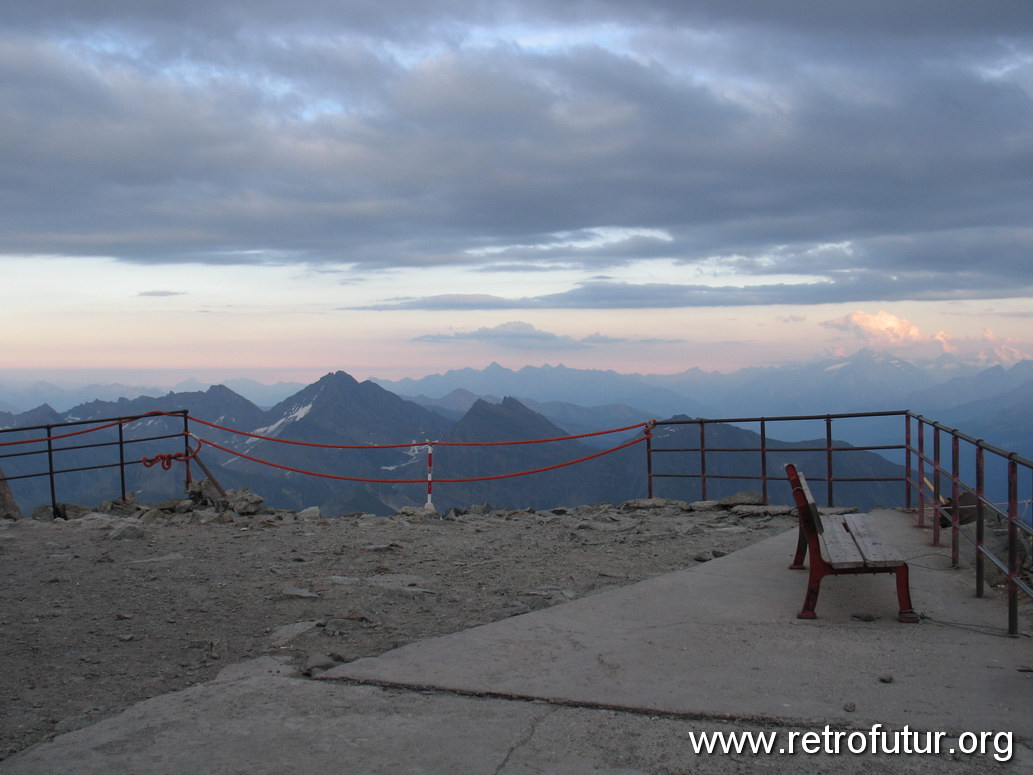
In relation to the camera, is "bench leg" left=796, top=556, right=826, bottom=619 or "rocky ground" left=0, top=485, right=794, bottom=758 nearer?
"rocky ground" left=0, top=485, right=794, bottom=758

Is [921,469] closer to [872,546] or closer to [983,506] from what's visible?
[983,506]

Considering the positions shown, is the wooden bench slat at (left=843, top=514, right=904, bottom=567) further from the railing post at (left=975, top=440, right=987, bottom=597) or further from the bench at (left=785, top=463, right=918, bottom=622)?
the railing post at (left=975, top=440, right=987, bottom=597)

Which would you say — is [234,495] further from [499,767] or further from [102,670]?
[499,767]

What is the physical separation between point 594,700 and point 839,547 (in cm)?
270

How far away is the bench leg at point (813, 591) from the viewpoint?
5.66 m

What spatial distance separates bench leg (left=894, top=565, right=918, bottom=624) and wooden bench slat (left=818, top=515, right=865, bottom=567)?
9.1 inches

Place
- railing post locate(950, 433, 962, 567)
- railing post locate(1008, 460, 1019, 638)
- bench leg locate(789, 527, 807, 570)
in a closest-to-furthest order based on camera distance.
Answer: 1. railing post locate(1008, 460, 1019, 638)
2. railing post locate(950, 433, 962, 567)
3. bench leg locate(789, 527, 807, 570)

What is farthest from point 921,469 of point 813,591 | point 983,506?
point 813,591

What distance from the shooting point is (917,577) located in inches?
273

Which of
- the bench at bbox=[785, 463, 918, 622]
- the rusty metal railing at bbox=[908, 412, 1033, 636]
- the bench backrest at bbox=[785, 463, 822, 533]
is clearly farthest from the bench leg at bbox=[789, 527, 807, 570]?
the bench backrest at bbox=[785, 463, 822, 533]

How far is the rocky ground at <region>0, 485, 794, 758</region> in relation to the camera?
15.4ft

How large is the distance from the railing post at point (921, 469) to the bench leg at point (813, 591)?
3.04 m

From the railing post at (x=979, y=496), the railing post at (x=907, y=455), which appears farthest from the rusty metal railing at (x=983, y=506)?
the railing post at (x=907, y=455)

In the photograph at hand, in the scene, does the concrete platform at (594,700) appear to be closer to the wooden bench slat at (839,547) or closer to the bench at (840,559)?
the bench at (840,559)
